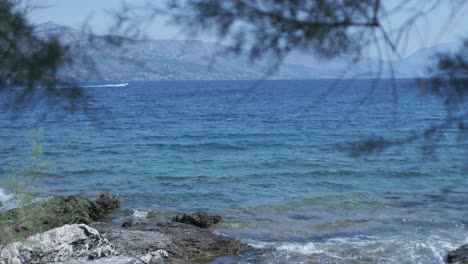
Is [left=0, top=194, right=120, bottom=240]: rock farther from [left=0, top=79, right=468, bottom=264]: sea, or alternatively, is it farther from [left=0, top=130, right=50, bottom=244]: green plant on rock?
[left=0, top=79, right=468, bottom=264]: sea

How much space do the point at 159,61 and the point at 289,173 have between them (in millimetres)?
17088

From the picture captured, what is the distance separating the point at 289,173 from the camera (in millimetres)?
20078

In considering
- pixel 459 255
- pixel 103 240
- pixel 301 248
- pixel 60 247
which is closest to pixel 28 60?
pixel 60 247

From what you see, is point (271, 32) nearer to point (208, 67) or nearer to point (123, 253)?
point (208, 67)

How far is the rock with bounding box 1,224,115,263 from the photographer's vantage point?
25.7 ft

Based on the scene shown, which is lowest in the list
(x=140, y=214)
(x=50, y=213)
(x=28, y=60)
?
(x=140, y=214)

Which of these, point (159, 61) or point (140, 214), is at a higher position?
point (159, 61)

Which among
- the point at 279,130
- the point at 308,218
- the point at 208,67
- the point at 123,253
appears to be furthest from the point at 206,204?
the point at 279,130

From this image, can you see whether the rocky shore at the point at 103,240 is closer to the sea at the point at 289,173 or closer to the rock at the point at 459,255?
the sea at the point at 289,173

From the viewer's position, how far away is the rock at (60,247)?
7821 millimetres

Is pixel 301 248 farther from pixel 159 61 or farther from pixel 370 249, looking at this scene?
pixel 159 61

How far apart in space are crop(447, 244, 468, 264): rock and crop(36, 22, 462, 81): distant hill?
766 centimetres

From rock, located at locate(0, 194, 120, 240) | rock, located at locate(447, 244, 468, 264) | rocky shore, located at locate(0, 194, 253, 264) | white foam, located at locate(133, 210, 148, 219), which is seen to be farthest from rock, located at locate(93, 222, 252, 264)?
rock, located at locate(447, 244, 468, 264)

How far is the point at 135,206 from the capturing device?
49.2 ft
